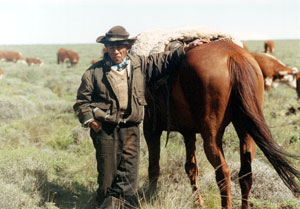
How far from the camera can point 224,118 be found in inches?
123

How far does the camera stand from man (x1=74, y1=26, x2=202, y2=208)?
3.47 metres

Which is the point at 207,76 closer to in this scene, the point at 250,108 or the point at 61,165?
the point at 250,108

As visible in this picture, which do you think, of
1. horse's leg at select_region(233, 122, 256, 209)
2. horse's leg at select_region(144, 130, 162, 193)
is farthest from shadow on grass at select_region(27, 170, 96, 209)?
horse's leg at select_region(233, 122, 256, 209)

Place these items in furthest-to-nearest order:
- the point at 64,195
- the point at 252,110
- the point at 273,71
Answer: the point at 273,71 → the point at 64,195 → the point at 252,110

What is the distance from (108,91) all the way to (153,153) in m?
1.14

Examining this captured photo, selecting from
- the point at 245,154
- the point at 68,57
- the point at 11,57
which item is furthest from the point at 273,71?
the point at 11,57

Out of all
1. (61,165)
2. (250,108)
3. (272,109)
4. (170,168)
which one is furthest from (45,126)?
Result: (272,109)

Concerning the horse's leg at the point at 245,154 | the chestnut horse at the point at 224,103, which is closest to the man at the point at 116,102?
the chestnut horse at the point at 224,103

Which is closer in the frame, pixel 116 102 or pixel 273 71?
pixel 116 102

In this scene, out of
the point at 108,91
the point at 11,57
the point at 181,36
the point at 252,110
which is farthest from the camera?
the point at 11,57

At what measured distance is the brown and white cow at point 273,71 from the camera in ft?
34.5

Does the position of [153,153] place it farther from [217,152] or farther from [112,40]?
[112,40]

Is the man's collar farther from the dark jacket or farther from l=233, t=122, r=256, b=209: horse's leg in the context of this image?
l=233, t=122, r=256, b=209: horse's leg

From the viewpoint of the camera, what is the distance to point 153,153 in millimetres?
4199
